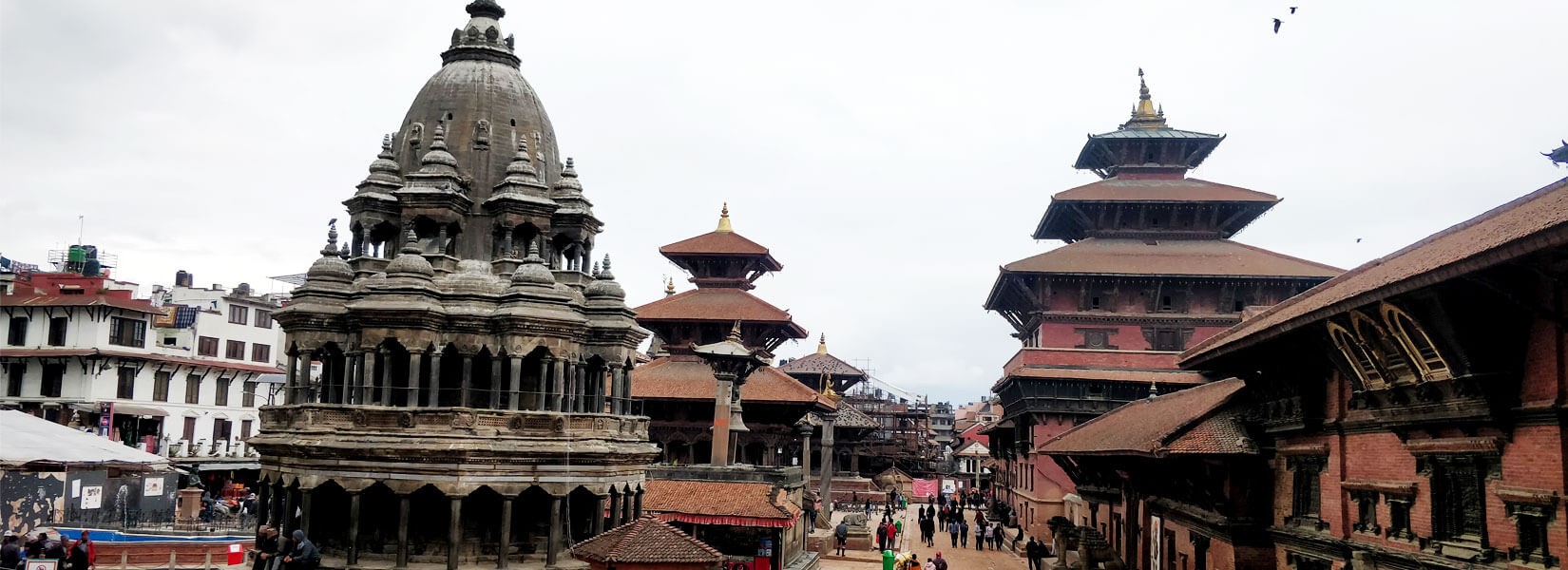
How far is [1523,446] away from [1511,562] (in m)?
1.32

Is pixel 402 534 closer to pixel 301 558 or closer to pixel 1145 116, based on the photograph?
pixel 301 558

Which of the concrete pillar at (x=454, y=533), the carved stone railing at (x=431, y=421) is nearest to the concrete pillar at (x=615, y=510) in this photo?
the carved stone railing at (x=431, y=421)

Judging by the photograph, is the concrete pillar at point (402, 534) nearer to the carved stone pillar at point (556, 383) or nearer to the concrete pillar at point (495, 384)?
the concrete pillar at point (495, 384)

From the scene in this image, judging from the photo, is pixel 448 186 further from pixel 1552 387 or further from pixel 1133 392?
pixel 1133 392

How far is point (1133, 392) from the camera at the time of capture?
159 feet

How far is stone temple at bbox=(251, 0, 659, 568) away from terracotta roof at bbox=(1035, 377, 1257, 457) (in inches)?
496

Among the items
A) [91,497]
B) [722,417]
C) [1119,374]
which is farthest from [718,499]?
[1119,374]

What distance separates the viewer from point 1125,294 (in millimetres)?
49656

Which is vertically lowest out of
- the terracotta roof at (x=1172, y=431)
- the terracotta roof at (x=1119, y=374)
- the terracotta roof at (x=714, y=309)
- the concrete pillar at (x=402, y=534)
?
the concrete pillar at (x=402, y=534)

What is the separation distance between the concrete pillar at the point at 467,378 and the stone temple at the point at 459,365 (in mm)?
40

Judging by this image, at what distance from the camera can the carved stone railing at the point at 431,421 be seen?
2808cm

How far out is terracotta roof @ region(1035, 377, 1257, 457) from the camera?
21828 millimetres

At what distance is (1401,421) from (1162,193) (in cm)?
3811

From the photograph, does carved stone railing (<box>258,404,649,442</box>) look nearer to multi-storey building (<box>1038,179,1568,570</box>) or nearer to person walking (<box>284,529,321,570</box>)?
person walking (<box>284,529,321,570</box>)
